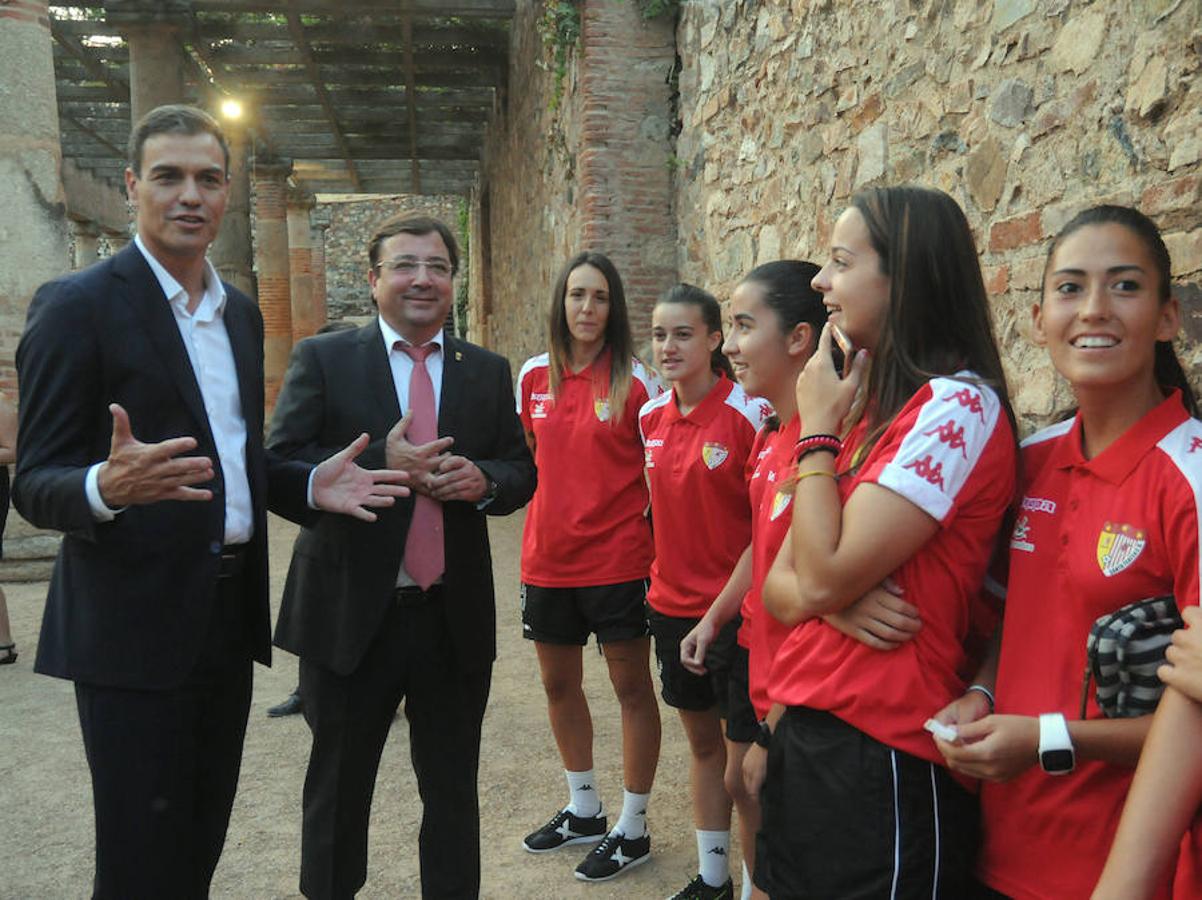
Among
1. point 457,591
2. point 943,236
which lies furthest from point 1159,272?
point 457,591

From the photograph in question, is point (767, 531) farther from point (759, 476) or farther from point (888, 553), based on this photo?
point (888, 553)

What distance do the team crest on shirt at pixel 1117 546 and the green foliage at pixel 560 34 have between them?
6210 mm

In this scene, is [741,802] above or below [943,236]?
below

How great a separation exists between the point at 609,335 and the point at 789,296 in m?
1.22

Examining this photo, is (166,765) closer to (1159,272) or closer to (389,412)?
(389,412)

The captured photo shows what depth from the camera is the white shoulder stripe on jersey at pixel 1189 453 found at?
1376mm

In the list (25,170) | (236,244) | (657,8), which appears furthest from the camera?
(236,244)

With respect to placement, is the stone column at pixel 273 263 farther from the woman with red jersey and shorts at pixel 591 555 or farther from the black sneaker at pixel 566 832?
the black sneaker at pixel 566 832

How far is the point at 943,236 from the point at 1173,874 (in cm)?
101

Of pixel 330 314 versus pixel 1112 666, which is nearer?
pixel 1112 666

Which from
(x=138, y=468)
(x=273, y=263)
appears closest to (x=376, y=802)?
(x=138, y=468)

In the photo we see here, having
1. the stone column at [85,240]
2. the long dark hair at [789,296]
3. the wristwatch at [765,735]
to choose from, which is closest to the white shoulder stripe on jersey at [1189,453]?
the wristwatch at [765,735]

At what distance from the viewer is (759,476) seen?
91.0 inches

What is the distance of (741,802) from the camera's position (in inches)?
110
